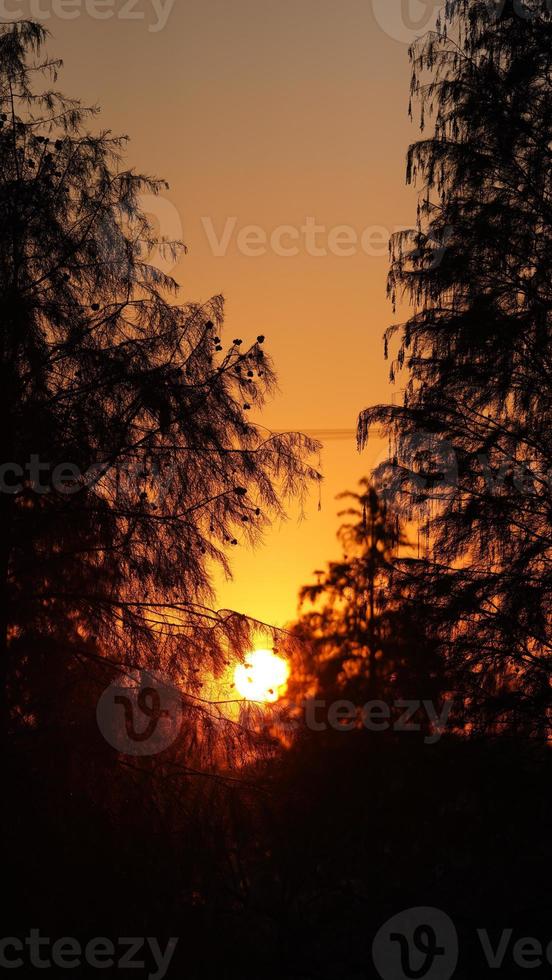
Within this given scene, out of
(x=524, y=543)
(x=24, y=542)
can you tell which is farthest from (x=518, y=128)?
(x=24, y=542)

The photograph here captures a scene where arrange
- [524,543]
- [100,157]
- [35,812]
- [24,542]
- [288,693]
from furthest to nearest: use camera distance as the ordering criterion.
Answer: [288,693] → [524,543] → [100,157] → [24,542] → [35,812]

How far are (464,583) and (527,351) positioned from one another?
8.35 feet

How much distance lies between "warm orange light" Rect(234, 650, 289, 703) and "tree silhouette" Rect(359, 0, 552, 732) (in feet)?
7.75

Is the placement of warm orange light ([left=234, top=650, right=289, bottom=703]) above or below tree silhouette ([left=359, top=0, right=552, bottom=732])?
below

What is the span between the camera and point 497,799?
11.1 metres

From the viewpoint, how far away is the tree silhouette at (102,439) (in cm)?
958

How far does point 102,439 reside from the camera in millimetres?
9898

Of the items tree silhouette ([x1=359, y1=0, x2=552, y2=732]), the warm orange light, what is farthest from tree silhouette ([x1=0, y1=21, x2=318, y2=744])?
tree silhouette ([x1=359, y1=0, x2=552, y2=732])

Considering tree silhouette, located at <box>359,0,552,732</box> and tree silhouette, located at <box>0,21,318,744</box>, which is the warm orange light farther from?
tree silhouette, located at <box>359,0,552,732</box>

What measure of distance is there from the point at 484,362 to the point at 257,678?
4401 mm

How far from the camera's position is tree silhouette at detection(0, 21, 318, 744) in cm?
958

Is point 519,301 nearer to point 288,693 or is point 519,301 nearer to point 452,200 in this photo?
point 452,200

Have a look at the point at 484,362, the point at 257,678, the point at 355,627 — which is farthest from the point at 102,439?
the point at 355,627

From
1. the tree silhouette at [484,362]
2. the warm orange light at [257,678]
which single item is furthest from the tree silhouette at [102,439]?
the tree silhouette at [484,362]
